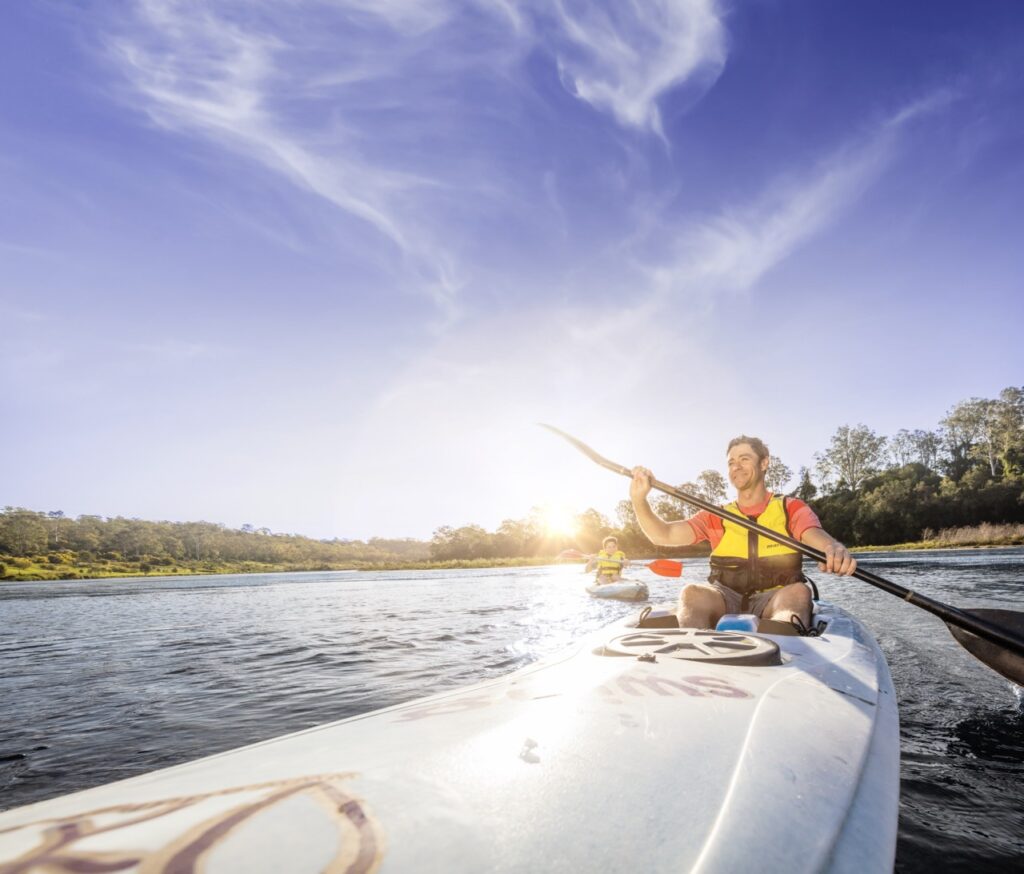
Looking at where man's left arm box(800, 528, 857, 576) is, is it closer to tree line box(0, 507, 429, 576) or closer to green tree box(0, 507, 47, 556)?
tree line box(0, 507, 429, 576)

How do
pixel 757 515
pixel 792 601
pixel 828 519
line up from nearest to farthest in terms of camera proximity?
1. pixel 792 601
2. pixel 757 515
3. pixel 828 519

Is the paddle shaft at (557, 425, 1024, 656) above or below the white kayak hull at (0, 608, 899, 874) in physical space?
above

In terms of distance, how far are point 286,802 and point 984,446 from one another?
83.0 meters

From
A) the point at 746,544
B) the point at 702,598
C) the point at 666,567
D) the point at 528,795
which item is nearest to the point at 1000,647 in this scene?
the point at 746,544

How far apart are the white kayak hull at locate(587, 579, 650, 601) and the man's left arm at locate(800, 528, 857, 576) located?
32.8ft

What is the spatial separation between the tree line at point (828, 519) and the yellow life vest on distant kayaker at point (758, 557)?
130ft

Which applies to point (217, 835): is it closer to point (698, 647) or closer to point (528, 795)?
point (528, 795)

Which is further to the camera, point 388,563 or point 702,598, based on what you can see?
point 388,563

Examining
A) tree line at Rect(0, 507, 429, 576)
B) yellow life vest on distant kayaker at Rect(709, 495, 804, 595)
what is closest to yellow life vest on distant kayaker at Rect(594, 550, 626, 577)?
yellow life vest on distant kayaker at Rect(709, 495, 804, 595)

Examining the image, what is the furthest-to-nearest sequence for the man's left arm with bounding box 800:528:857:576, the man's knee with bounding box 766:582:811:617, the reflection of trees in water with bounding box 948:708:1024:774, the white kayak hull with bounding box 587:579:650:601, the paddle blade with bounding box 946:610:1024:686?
the white kayak hull with bounding box 587:579:650:601 < the man's knee with bounding box 766:582:811:617 < the man's left arm with bounding box 800:528:857:576 < the paddle blade with bounding box 946:610:1024:686 < the reflection of trees in water with bounding box 948:708:1024:774

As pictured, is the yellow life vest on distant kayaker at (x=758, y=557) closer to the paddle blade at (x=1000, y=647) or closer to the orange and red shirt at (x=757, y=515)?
the orange and red shirt at (x=757, y=515)

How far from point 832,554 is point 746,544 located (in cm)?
85

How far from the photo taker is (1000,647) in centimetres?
320

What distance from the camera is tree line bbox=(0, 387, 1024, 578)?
157 ft
